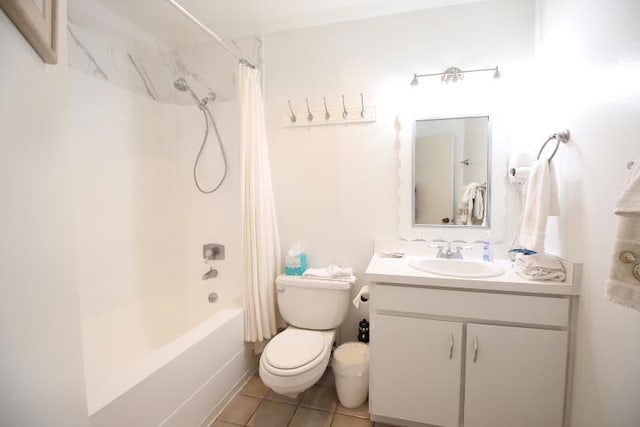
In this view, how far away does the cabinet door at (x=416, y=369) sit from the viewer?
53.1 inches

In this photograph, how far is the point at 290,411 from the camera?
1597mm

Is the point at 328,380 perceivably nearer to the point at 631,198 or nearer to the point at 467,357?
the point at 467,357

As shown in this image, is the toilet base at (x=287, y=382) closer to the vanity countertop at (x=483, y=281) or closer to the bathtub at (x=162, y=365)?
the bathtub at (x=162, y=365)

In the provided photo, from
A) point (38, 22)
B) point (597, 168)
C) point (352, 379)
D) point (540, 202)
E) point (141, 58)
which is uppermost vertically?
point (141, 58)

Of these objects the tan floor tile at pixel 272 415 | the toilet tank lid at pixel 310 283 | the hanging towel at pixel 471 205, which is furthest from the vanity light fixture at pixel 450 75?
the tan floor tile at pixel 272 415

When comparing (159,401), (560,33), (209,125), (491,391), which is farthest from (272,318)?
(560,33)

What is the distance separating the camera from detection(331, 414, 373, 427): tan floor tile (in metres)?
1.50

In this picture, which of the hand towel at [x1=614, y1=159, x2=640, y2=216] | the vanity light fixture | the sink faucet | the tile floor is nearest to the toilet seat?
the tile floor

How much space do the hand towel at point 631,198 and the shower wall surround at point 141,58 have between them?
6.80 ft

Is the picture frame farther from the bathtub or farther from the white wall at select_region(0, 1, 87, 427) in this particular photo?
the bathtub

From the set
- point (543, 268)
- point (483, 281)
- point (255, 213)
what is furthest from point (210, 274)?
A: point (543, 268)

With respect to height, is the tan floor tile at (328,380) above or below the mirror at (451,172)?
below

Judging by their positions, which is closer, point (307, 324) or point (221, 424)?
point (221, 424)

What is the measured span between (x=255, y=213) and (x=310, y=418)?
1225mm
